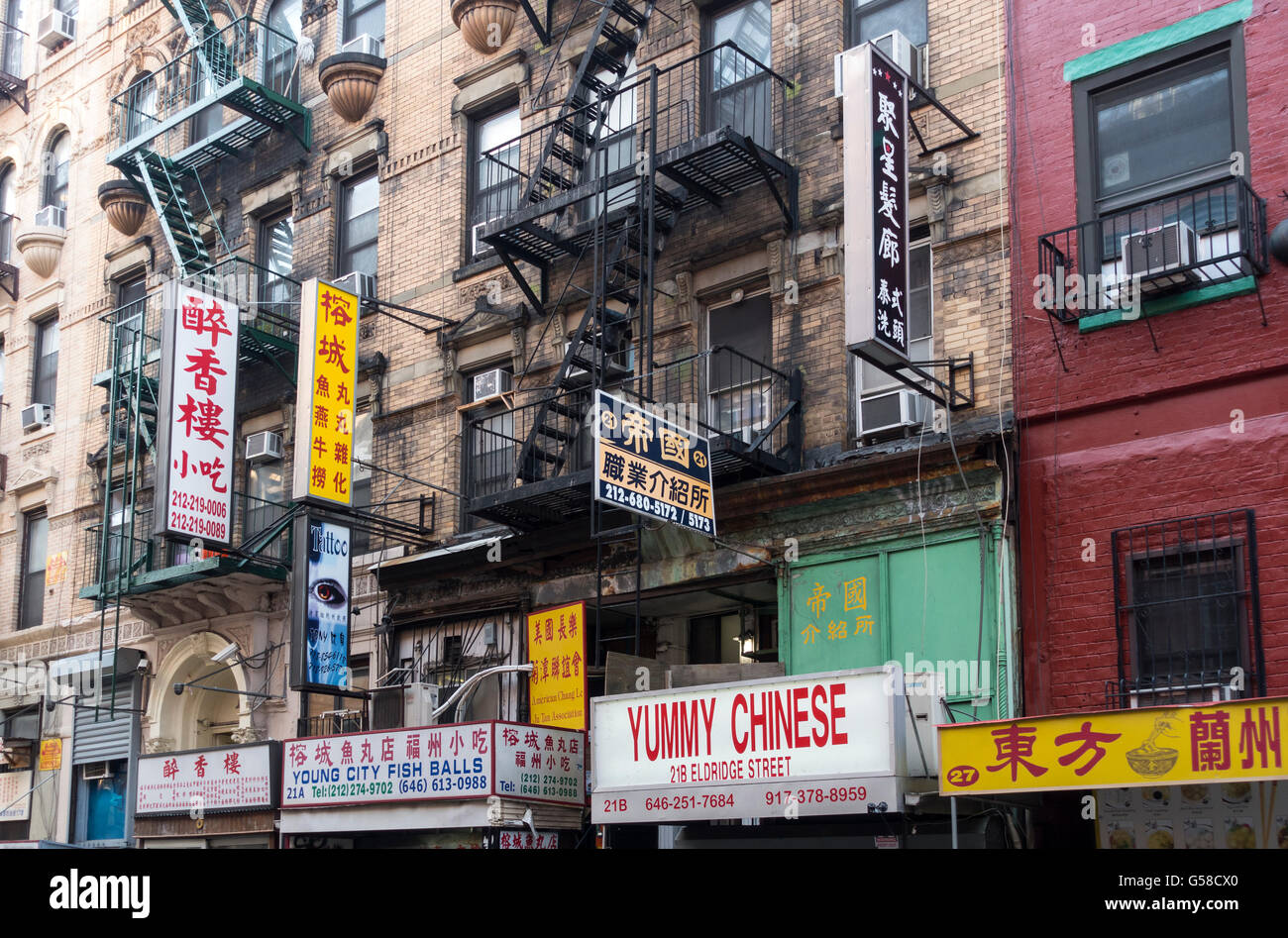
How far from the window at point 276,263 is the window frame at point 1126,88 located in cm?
1190

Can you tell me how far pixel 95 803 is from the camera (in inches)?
868

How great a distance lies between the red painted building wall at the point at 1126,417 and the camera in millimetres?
11320

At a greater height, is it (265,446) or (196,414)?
(196,414)

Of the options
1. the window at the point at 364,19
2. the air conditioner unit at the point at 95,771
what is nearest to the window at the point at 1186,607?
the window at the point at 364,19

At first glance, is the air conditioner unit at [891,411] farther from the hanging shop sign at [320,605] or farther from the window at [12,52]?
the window at [12,52]

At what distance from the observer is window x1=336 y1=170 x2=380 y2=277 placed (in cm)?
2039

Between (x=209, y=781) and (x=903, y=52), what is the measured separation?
1166cm

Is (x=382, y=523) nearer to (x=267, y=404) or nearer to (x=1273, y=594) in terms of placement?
(x=267, y=404)

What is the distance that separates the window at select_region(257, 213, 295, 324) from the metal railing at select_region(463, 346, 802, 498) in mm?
4854

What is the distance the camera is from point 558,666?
49.7ft

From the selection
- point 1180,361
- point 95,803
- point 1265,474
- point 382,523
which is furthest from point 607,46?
point 95,803

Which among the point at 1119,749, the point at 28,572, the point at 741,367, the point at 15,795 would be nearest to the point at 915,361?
the point at 741,367

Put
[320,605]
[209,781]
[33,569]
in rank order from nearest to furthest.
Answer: [320,605]
[209,781]
[33,569]

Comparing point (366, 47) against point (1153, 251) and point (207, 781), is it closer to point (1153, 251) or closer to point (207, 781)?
point (207, 781)
